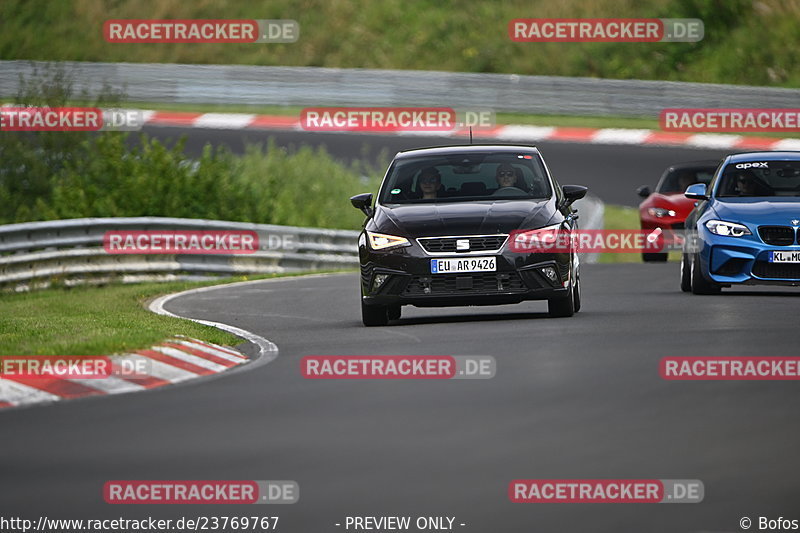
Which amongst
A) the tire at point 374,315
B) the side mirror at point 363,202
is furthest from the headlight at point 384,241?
the tire at point 374,315

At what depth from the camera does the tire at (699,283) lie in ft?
58.2

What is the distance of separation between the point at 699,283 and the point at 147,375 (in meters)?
7.70

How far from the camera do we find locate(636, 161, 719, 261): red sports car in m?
24.1

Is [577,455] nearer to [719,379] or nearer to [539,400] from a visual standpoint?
[539,400]

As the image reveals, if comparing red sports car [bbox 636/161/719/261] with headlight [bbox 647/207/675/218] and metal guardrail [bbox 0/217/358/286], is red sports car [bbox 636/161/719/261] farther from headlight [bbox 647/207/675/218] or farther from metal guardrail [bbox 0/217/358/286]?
metal guardrail [bbox 0/217/358/286]

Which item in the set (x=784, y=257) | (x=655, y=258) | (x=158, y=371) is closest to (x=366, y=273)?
(x=158, y=371)

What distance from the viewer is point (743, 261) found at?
1716 centimetres

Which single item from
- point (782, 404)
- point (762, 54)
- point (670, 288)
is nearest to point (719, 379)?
point (782, 404)

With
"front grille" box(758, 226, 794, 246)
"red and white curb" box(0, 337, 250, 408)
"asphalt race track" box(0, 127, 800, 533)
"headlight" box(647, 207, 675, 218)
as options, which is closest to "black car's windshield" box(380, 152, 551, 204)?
"asphalt race track" box(0, 127, 800, 533)

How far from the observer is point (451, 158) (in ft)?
53.3

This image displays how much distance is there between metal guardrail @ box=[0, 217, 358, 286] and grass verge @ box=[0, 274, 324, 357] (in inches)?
18.3

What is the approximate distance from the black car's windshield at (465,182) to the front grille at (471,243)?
3.21ft

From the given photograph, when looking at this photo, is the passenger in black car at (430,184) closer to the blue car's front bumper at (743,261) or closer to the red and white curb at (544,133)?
the blue car's front bumper at (743,261)

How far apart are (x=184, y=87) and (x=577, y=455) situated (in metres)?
32.0
